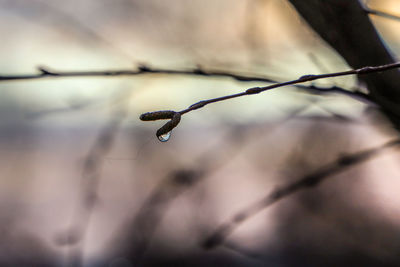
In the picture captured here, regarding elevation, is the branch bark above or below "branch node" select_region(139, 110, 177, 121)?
above

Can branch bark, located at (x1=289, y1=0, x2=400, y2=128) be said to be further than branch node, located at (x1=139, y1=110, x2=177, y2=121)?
Yes

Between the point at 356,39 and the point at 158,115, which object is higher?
the point at 356,39

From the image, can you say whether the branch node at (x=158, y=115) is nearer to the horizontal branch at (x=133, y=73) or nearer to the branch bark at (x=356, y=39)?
the horizontal branch at (x=133, y=73)

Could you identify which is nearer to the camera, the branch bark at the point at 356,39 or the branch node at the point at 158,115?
the branch node at the point at 158,115

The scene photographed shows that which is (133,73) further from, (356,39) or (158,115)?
(356,39)

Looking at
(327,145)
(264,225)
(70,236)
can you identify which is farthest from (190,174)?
(264,225)

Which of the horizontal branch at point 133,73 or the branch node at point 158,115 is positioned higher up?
the horizontal branch at point 133,73

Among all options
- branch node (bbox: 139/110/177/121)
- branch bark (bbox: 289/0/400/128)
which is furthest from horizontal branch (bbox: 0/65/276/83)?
branch node (bbox: 139/110/177/121)

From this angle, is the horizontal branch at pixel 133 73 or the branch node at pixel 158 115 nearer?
the branch node at pixel 158 115

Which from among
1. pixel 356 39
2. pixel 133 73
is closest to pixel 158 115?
pixel 133 73

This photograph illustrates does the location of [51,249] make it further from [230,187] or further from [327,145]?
[327,145]

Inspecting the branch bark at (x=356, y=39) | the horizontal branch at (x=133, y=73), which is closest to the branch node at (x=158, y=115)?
the horizontal branch at (x=133, y=73)

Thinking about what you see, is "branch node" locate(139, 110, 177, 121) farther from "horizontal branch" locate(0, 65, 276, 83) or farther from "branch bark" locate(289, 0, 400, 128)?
"branch bark" locate(289, 0, 400, 128)
